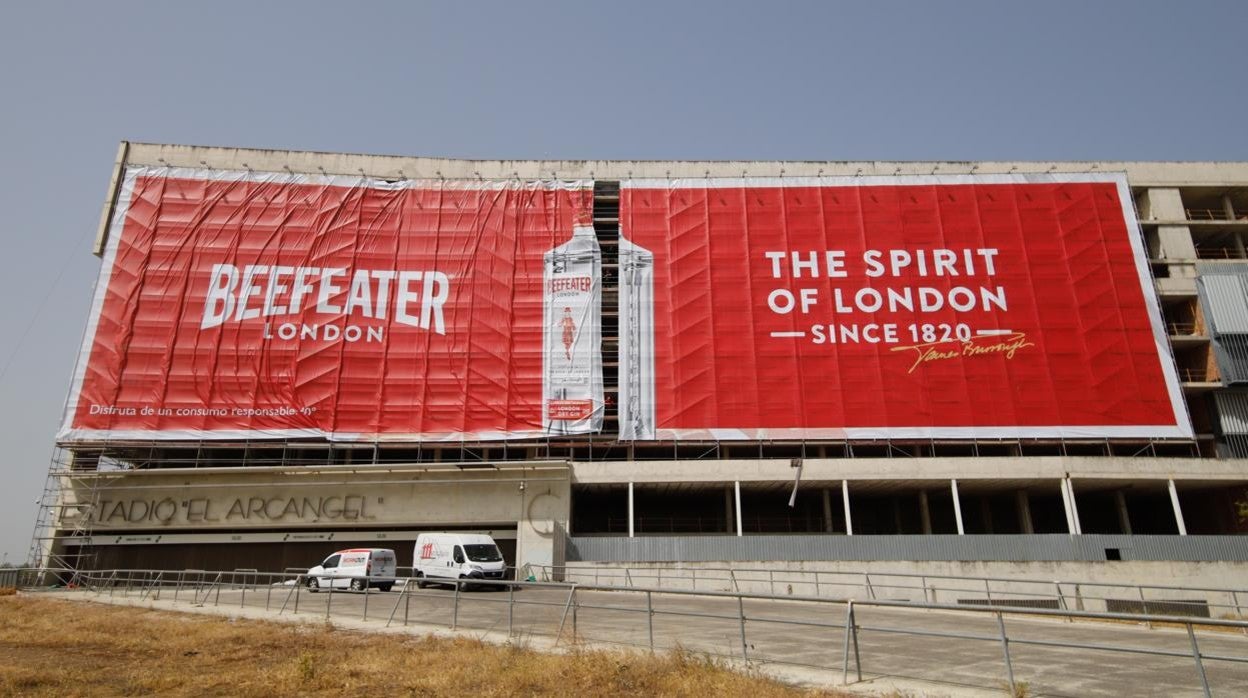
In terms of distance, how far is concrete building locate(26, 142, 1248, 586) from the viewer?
109ft

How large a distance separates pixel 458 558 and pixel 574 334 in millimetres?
17260

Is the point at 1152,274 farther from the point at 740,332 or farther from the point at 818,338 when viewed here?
the point at 740,332

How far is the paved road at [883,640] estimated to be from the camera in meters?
10.1

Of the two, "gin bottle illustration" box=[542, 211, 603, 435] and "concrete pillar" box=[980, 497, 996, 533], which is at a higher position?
"gin bottle illustration" box=[542, 211, 603, 435]

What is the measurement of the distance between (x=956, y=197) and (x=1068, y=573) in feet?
77.6

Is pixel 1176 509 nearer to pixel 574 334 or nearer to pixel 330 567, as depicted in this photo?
pixel 574 334

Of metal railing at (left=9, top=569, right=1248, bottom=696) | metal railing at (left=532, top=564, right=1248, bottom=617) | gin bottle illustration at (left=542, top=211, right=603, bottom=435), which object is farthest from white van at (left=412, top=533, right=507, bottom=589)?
gin bottle illustration at (left=542, top=211, right=603, bottom=435)

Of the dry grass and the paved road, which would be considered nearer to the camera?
the dry grass

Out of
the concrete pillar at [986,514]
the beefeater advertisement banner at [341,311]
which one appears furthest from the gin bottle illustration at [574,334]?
the concrete pillar at [986,514]

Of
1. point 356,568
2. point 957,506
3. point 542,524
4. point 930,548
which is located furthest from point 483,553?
point 957,506

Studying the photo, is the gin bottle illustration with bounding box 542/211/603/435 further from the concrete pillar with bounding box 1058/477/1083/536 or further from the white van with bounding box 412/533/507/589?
the concrete pillar with bounding box 1058/477/1083/536
